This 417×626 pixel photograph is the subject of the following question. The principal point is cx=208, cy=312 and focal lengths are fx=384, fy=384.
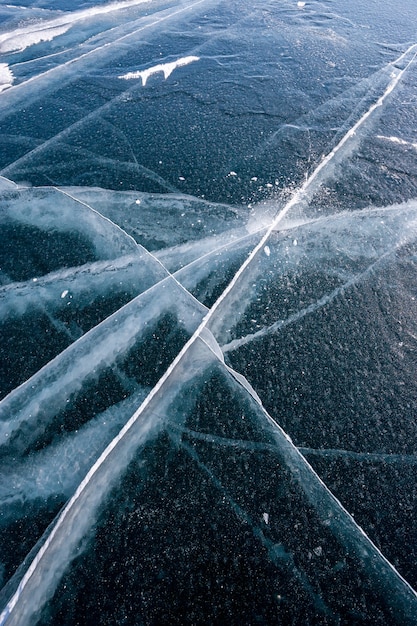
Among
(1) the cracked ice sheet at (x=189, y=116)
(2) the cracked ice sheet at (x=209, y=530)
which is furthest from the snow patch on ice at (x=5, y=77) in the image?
(2) the cracked ice sheet at (x=209, y=530)

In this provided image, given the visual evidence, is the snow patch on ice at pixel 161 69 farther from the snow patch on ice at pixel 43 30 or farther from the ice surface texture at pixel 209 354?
the snow patch on ice at pixel 43 30

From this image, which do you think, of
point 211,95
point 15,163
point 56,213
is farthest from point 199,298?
point 211,95

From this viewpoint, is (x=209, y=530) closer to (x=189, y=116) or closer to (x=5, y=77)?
(x=189, y=116)

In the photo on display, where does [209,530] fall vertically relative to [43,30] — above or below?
below

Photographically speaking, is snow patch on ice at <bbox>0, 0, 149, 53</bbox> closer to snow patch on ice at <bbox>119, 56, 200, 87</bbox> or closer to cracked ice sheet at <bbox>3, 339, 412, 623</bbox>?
snow patch on ice at <bbox>119, 56, 200, 87</bbox>

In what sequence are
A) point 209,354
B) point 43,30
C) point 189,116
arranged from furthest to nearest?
point 43,30, point 189,116, point 209,354

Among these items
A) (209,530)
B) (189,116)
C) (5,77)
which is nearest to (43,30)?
(5,77)

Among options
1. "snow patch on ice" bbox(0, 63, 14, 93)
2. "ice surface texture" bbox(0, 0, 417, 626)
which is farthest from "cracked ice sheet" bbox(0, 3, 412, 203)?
Answer: "snow patch on ice" bbox(0, 63, 14, 93)

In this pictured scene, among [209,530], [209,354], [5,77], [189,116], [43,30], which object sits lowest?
[209,530]

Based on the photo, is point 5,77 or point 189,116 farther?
point 5,77
